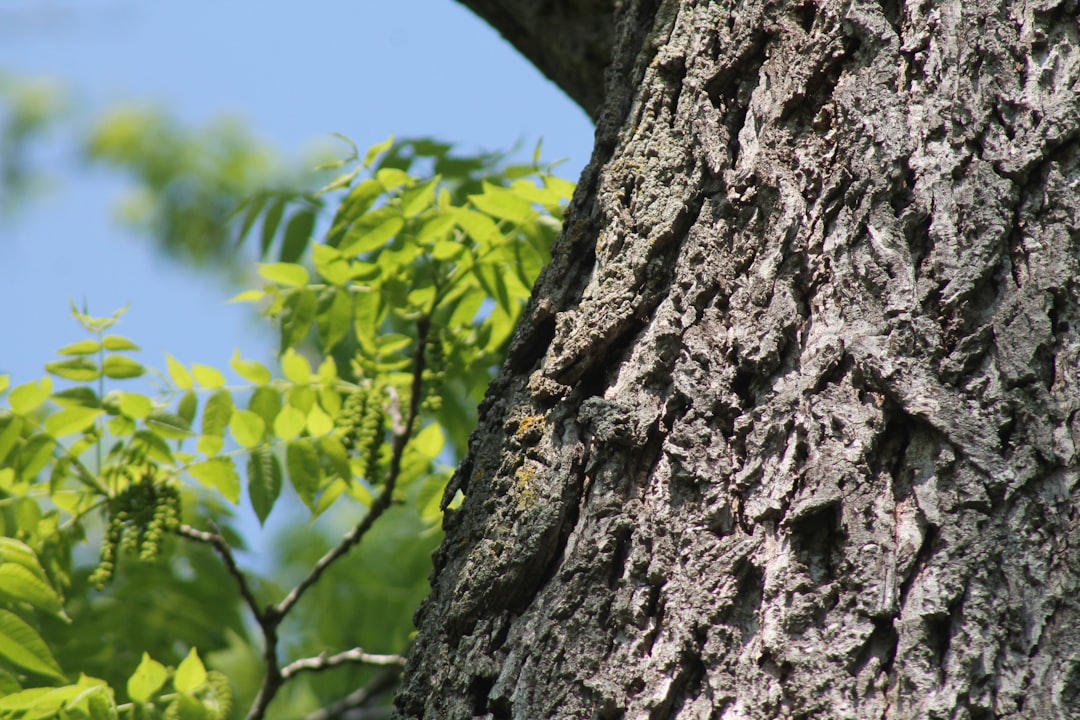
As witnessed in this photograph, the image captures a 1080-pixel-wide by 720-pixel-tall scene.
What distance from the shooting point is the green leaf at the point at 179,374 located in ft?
10.0

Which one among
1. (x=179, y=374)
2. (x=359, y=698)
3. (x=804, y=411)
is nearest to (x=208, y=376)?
(x=179, y=374)

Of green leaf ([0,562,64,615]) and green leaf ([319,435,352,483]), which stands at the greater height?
green leaf ([319,435,352,483])

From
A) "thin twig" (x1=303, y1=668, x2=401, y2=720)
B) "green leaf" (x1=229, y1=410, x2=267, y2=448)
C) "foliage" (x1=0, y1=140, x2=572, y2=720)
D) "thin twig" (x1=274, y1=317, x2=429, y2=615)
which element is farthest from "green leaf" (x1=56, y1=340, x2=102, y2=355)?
"thin twig" (x1=303, y1=668, x2=401, y2=720)

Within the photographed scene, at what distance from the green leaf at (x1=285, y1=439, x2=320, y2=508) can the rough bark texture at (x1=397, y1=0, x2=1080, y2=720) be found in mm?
1451

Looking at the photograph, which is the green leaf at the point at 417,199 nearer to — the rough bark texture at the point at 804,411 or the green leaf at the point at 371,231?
the green leaf at the point at 371,231

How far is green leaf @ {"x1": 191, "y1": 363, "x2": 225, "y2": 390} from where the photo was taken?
3.07 meters

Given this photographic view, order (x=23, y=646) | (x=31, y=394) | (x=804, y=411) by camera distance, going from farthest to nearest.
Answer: (x=31, y=394) < (x=23, y=646) < (x=804, y=411)

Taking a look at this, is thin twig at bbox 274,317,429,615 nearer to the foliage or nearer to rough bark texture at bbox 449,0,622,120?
the foliage

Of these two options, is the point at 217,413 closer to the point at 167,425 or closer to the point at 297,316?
the point at 167,425

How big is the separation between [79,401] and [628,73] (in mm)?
2191

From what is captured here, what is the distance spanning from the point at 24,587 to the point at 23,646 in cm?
18

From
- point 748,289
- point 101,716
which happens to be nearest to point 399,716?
point 748,289

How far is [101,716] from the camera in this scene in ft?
7.43

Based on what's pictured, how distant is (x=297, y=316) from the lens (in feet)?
10.2
